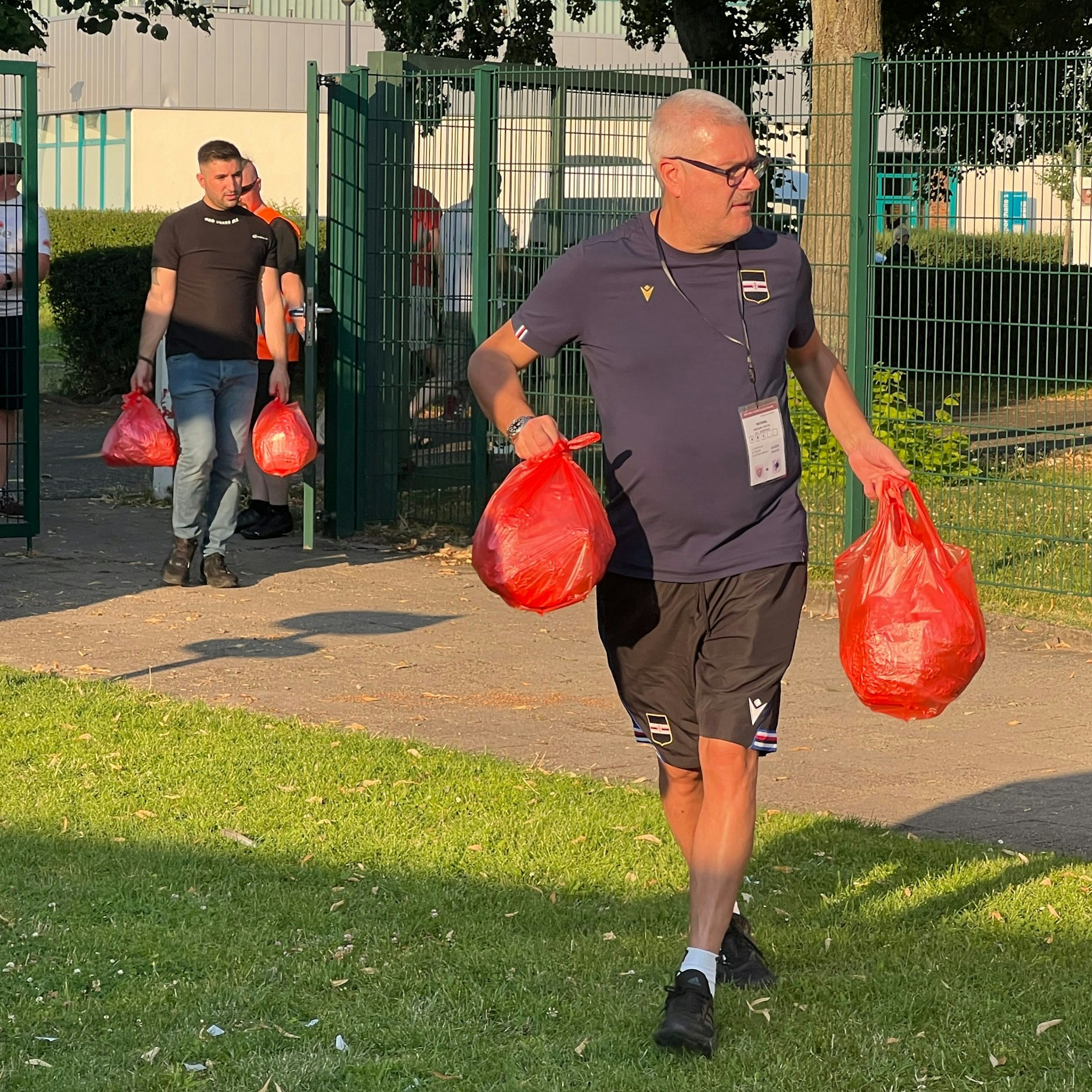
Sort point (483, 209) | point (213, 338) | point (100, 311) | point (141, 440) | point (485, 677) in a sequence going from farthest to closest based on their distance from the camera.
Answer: point (100, 311) < point (483, 209) < point (213, 338) < point (141, 440) < point (485, 677)

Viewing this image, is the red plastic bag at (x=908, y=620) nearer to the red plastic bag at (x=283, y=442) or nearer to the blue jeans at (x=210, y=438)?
the red plastic bag at (x=283, y=442)

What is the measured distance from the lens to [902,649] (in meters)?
4.36

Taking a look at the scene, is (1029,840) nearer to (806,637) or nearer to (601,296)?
(601,296)

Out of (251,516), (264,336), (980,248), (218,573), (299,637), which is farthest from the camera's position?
(251,516)

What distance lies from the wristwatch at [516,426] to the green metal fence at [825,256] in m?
5.26

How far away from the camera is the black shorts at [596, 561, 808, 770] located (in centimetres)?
444

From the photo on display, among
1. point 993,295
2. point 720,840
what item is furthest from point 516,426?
point 993,295

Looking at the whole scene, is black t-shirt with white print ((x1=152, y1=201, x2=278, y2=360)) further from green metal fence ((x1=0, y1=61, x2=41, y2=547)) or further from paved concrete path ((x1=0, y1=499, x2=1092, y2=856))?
paved concrete path ((x1=0, y1=499, x2=1092, y2=856))

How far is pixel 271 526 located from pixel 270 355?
1295 mm

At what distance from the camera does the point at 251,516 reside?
11.8m

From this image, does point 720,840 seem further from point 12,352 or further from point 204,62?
point 204,62

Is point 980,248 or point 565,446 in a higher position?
point 980,248

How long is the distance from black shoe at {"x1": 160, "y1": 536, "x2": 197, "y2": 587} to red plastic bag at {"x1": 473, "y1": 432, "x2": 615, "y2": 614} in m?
5.85

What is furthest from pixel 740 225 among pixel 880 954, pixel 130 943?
pixel 130 943
